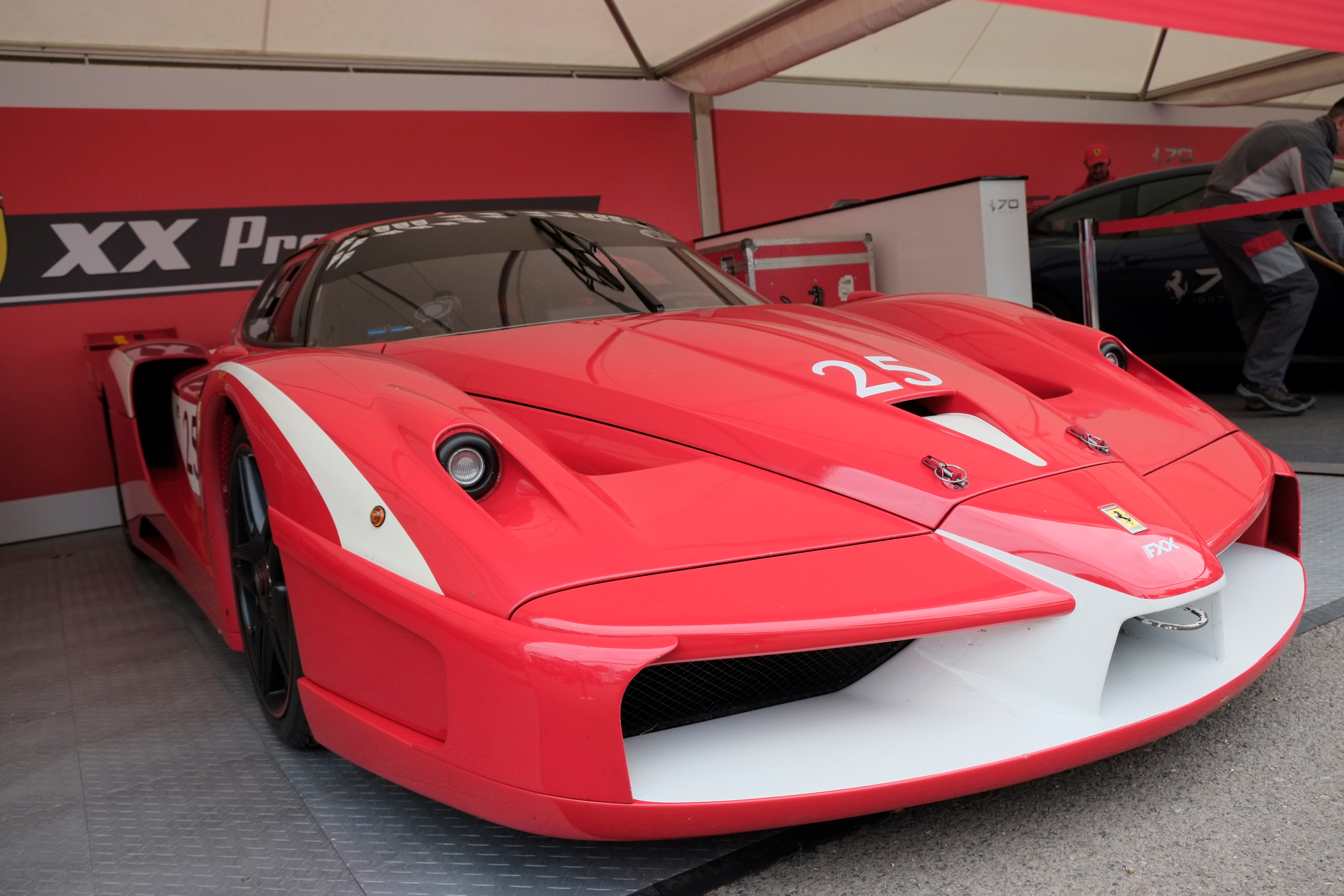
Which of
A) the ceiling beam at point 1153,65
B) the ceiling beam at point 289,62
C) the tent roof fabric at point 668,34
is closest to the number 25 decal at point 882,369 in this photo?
the tent roof fabric at point 668,34

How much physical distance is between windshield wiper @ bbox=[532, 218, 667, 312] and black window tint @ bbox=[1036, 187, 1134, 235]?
9.78 feet

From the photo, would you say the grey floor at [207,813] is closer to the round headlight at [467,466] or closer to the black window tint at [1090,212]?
the round headlight at [467,466]

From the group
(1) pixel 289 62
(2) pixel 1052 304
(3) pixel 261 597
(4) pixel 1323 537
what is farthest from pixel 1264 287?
(1) pixel 289 62

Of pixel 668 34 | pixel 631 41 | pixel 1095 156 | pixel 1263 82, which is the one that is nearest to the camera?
pixel 668 34

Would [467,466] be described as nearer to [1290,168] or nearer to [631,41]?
[1290,168]

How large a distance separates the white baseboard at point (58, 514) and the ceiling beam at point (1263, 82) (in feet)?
26.8

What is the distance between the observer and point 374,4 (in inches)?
187

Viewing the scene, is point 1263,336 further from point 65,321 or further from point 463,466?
point 65,321

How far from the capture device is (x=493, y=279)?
2.11m

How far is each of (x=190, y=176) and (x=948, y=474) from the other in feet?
14.6

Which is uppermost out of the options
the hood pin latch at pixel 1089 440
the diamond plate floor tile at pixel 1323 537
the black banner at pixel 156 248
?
the black banner at pixel 156 248

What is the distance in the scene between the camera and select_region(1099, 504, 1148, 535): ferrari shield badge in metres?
1.30

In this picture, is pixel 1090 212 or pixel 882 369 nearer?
pixel 882 369

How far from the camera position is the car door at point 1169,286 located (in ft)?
14.9
